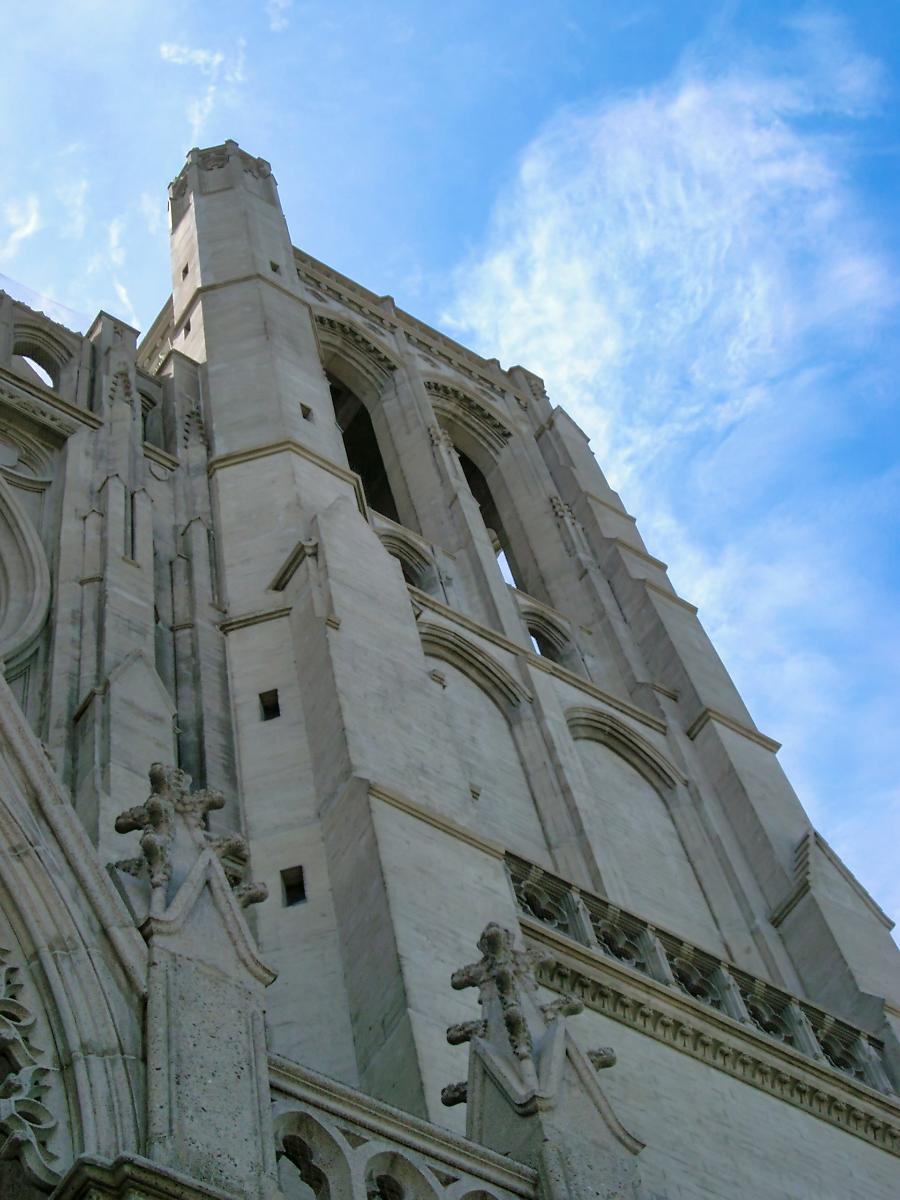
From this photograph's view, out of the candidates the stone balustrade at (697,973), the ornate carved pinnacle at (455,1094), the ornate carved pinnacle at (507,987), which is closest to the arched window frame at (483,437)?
the stone balustrade at (697,973)

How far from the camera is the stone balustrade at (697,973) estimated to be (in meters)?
14.6

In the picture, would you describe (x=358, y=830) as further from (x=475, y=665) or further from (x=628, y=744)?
(x=628, y=744)

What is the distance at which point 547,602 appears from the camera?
81.5 feet

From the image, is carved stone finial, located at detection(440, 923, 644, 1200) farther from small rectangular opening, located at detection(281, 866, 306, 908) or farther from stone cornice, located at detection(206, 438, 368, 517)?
stone cornice, located at detection(206, 438, 368, 517)

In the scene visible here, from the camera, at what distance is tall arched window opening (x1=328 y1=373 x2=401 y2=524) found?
2888 cm

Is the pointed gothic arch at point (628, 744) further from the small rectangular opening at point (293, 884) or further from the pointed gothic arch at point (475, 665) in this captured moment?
the small rectangular opening at point (293, 884)

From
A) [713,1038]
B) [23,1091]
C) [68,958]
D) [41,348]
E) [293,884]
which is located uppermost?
[41,348]

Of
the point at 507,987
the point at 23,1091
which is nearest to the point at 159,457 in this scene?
the point at 507,987

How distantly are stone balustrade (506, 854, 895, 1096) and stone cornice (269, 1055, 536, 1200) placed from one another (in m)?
6.39

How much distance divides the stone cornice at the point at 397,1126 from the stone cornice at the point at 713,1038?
18.1 ft

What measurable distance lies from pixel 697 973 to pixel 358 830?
13.7 ft

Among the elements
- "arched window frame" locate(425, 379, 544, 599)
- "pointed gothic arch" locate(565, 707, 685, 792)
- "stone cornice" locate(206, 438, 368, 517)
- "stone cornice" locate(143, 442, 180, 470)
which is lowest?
"pointed gothic arch" locate(565, 707, 685, 792)

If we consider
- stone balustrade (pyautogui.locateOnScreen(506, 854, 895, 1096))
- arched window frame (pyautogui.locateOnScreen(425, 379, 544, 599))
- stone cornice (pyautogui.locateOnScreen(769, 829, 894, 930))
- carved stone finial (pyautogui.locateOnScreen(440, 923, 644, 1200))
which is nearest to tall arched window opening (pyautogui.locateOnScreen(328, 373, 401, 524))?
arched window frame (pyautogui.locateOnScreen(425, 379, 544, 599))

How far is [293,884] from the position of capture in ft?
42.2
